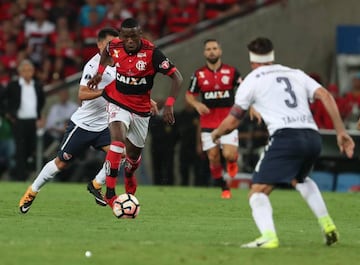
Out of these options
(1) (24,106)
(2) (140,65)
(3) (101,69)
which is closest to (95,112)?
(3) (101,69)

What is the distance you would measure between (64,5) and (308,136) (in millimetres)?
18229

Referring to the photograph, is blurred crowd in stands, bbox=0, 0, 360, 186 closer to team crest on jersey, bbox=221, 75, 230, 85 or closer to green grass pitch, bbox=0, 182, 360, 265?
team crest on jersey, bbox=221, 75, 230, 85

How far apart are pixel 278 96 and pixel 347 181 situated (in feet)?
46.0

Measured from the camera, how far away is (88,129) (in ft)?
52.4

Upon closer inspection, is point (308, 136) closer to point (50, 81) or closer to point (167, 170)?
point (167, 170)

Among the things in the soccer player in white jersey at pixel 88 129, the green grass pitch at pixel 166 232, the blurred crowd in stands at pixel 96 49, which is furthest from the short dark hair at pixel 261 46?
the blurred crowd in stands at pixel 96 49

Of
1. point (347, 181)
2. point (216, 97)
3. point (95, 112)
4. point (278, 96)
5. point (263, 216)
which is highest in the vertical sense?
point (278, 96)

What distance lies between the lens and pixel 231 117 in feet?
38.0

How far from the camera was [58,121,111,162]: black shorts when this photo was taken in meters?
15.8

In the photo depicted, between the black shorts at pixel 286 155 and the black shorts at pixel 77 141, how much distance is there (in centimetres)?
475

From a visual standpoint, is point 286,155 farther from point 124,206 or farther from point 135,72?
point 135,72

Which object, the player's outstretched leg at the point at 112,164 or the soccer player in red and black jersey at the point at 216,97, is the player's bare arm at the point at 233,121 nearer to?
the player's outstretched leg at the point at 112,164

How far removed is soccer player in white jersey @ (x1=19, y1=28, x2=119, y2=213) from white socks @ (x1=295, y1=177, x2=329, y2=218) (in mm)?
4412

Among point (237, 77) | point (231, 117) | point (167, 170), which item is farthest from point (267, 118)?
point (167, 170)
